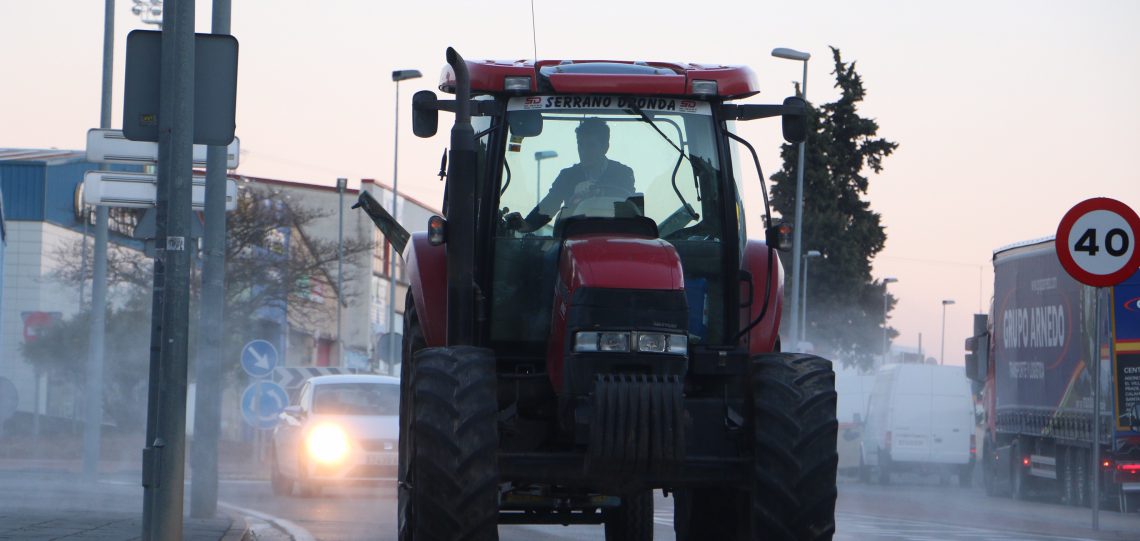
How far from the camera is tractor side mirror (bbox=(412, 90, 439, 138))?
8.67 m

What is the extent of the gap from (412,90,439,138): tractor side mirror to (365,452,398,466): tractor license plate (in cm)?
1358

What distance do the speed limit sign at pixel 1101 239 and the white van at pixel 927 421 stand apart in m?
22.6

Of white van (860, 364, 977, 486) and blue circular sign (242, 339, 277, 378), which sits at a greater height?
blue circular sign (242, 339, 277, 378)

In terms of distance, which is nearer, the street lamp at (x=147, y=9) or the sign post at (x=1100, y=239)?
the sign post at (x=1100, y=239)

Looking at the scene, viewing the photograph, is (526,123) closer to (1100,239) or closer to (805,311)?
(1100,239)

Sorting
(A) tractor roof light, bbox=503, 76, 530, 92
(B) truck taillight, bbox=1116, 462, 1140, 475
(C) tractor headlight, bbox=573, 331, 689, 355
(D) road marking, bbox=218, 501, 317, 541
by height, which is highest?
(A) tractor roof light, bbox=503, 76, 530, 92

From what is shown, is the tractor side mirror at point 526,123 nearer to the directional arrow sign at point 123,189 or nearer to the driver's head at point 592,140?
the driver's head at point 592,140

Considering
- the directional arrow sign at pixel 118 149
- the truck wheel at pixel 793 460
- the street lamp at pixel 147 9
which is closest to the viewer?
the truck wheel at pixel 793 460

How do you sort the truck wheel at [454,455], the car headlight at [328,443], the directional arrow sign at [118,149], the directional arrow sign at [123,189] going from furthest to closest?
1. the car headlight at [328,443]
2. the directional arrow sign at [123,189]
3. the directional arrow sign at [118,149]
4. the truck wheel at [454,455]

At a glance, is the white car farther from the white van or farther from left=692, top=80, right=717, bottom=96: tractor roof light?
the white van

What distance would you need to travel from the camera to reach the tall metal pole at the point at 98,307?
90.8 ft

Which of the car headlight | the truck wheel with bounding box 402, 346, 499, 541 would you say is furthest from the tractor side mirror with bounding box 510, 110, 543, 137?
the car headlight

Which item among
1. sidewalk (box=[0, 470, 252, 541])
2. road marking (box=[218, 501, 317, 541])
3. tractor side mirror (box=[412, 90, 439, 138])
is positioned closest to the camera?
tractor side mirror (box=[412, 90, 439, 138])

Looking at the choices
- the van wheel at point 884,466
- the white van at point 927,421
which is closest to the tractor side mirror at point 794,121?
the white van at point 927,421
